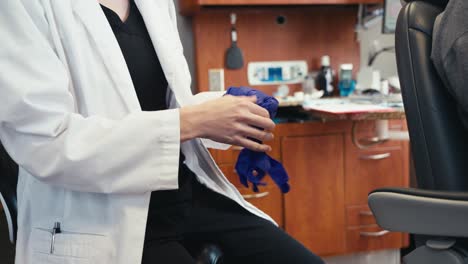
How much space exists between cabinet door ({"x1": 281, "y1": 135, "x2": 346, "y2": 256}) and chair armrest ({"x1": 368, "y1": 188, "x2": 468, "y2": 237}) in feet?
4.09

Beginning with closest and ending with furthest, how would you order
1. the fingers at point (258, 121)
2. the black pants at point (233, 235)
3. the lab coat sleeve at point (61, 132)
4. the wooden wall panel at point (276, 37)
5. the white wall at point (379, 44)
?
1. the lab coat sleeve at point (61, 132)
2. the fingers at point (258, 121)
3. the black pants at point (233, 235)
4. the wooden wall panel at point (276, 37)
5. the white wall at point (379, 44)

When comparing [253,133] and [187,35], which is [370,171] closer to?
[187,35]

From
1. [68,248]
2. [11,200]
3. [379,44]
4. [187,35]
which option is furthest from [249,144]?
[379,44]

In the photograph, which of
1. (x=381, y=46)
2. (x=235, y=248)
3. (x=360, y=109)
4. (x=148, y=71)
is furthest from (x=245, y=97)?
(x=381, y=46)

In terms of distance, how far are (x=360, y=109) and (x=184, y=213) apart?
1.04m

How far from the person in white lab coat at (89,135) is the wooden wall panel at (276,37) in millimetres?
1444

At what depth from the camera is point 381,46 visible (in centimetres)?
258

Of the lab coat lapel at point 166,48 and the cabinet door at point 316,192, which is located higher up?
the lab coat lapel at point 166,48

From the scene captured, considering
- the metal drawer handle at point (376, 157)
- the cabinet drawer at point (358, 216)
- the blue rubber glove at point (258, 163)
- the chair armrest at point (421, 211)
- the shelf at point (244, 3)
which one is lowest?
the cabinet drawer at point (358, 216)

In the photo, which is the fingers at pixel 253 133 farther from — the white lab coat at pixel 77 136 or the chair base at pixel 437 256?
the chair base at pixel 437 256

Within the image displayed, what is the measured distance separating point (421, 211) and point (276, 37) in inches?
71.5

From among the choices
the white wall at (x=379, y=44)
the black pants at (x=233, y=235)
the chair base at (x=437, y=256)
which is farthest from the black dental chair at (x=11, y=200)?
the white wall at (x=379, y=44)

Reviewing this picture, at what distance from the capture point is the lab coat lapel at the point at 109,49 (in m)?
0.84

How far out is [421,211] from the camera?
756 mm
